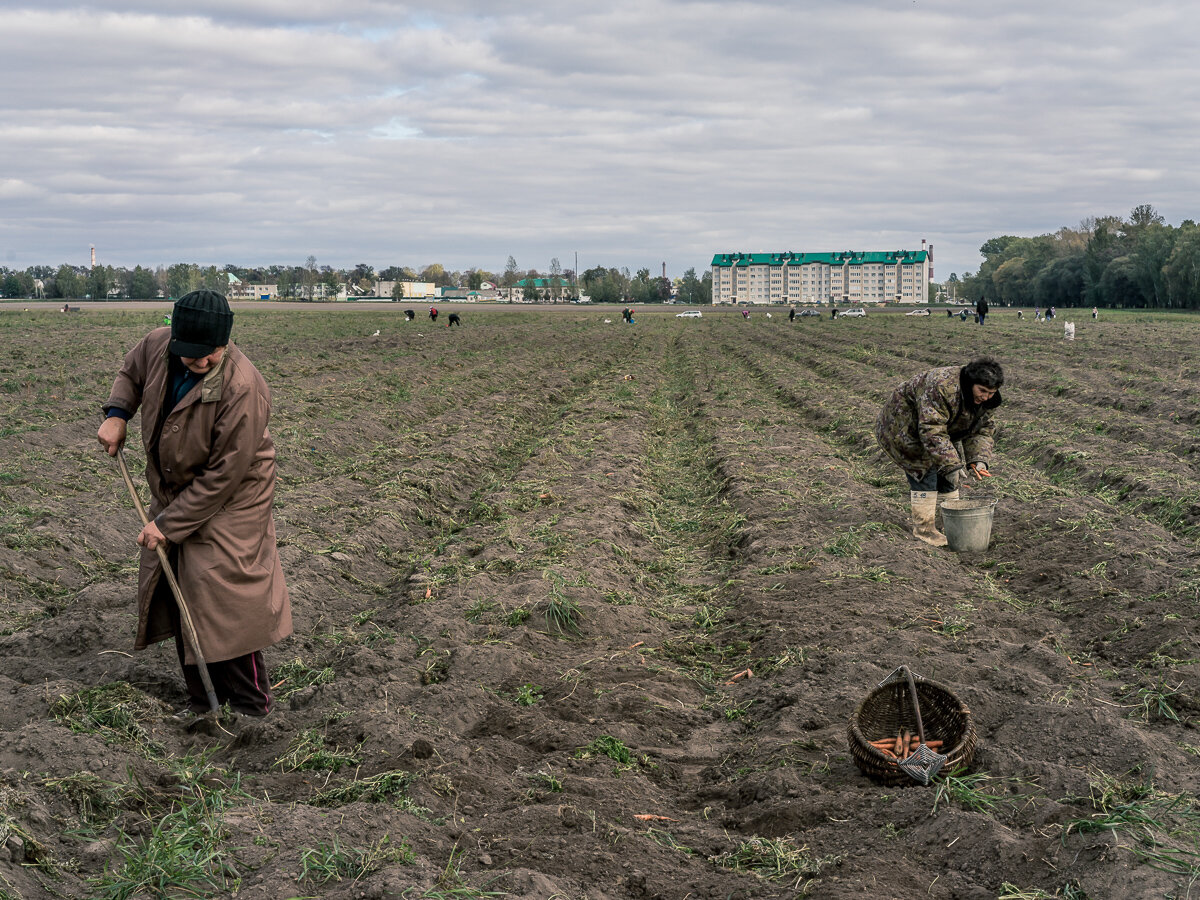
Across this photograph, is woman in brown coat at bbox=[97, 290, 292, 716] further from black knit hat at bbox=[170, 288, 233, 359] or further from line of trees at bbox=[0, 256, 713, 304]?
line of trees at bbox=[0, 256, 713, 304]

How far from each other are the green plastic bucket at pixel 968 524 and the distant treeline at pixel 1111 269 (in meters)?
77.7

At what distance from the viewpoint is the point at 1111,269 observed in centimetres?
8650

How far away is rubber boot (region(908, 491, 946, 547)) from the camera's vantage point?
9.02 metres

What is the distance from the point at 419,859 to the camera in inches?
148

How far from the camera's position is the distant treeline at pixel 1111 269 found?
77.1 m

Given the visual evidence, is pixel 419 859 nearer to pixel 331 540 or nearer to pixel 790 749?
pixel 790 749

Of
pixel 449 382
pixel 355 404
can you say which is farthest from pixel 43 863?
pixel 449 382

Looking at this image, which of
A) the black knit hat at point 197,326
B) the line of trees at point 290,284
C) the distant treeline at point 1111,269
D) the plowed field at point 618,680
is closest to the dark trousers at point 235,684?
the plowed field at point 618,680

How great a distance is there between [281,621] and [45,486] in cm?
671

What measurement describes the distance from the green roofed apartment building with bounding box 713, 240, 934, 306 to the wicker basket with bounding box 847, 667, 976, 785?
171 m

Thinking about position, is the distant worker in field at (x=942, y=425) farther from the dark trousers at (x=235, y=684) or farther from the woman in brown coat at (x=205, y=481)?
the dark trousers at (x=235, y=684)

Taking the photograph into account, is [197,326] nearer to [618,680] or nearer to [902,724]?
[618,680]

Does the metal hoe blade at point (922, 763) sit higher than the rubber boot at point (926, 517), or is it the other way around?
the rubber boot at point (926, 517)

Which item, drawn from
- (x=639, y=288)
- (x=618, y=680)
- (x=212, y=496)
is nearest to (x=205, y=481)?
(x=212, y=496)
